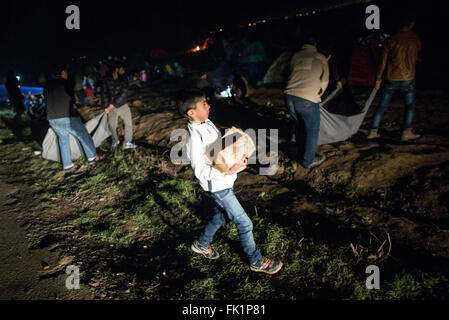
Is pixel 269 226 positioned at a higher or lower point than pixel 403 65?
lower

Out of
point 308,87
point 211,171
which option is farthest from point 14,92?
point 308,87

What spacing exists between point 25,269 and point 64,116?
3034mm

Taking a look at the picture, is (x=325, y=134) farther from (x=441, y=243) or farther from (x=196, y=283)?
(x=196, y=283)

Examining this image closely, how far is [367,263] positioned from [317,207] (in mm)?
958

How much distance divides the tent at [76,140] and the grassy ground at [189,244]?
915mm

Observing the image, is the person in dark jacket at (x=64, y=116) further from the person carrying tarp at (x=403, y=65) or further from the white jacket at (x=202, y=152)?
the person carrying tarp at (x=403, y=65)

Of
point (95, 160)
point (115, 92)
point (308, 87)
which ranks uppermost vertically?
point (115, 92)

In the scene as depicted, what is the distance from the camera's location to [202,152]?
205cm

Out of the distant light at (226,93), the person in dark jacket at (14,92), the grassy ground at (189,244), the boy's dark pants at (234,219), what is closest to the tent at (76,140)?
the grassy ground at (189,244)

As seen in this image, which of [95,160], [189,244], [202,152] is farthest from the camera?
[95,160]

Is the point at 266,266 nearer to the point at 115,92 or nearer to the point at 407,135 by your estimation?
the point at 407,135

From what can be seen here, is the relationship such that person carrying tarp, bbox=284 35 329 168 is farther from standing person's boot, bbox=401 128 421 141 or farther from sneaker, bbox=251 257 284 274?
sneaker, bbox=251 257 284 274
